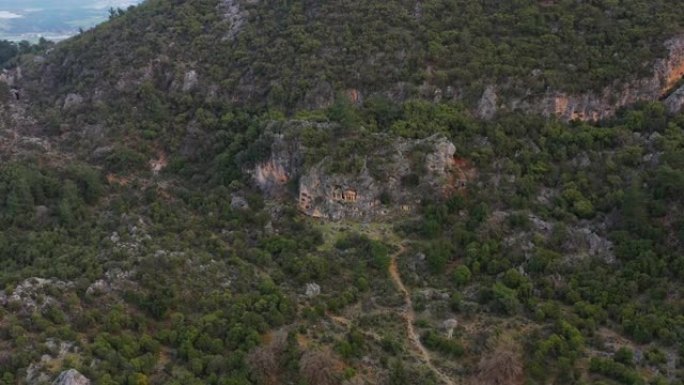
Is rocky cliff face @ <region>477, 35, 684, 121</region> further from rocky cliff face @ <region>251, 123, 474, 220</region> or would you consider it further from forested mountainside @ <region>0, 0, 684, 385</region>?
rocky cliff face @ <region>251, 123, 474, 220</region>

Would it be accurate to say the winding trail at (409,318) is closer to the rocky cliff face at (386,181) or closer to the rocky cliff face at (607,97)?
the rocky cliff face at (386,181)

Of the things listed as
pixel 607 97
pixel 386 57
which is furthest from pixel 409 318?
pixel 386 57

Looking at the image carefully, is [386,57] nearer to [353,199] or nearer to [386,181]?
[386,181]

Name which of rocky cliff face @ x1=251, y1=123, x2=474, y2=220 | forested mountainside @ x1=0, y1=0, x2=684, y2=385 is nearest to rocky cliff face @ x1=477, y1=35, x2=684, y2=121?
forested mountainside @ x1=0, y1=0, x2=684, y2=385

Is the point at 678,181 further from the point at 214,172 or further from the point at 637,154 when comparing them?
the point at 214,172

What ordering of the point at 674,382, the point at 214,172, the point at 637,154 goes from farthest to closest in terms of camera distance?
the point at 214,172, the point at 637,154, the point at 674,382

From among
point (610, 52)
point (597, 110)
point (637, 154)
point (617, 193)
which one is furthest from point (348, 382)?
point (610, 52)
